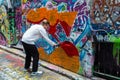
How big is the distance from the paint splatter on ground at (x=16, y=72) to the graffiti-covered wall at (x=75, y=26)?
57cm

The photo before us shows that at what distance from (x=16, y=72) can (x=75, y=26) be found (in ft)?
7.60

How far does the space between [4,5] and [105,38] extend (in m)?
7.42

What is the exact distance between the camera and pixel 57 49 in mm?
9000

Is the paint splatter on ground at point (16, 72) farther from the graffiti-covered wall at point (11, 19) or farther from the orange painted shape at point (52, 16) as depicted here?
the graffiti-covered wall at point (11, 19)

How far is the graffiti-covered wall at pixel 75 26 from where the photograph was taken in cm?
702

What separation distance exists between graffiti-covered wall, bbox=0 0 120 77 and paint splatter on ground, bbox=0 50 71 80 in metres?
0.57

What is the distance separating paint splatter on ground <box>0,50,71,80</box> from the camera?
797 centimetres

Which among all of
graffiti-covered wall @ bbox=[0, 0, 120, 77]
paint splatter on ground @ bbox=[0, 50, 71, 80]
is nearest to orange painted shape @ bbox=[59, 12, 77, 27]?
graffiti-covered wall @ bbox=[0, 0, 120, 77]

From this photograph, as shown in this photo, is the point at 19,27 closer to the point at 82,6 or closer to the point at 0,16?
the point at 0,16

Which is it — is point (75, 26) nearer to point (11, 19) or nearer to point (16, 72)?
point (16, 72)

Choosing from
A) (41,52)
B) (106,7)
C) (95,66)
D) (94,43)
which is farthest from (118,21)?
(41,52)

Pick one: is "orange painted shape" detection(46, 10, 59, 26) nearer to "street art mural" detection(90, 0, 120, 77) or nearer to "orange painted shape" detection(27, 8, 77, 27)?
"orange painted shape" detection(27, 8, 77, 27)

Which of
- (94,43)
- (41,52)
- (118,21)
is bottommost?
(41,52)

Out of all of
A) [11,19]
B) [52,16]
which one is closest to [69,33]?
[52,16]
